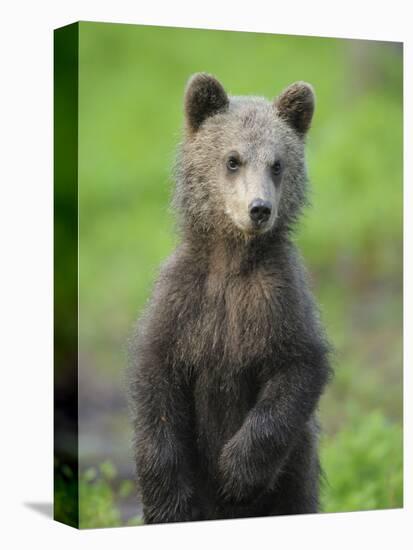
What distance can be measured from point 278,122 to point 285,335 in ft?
4.61

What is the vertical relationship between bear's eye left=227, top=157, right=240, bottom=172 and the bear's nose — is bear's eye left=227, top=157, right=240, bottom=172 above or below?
above

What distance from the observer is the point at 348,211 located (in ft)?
44.7

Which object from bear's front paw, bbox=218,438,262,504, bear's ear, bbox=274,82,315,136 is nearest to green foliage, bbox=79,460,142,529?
bear's front paw, bbox=218,438,262,504

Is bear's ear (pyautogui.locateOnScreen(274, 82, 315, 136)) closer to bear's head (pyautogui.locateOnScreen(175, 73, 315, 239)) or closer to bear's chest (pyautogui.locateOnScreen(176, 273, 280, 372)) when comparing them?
bear's head (pyautogui.locateOnScreen(175, 73, 315, 239))

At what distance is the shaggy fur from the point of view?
7.22m

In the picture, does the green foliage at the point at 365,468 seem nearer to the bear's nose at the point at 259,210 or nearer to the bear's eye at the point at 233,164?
the bear's nose at the point at 259,210

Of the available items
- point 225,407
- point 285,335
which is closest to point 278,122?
point 285,335

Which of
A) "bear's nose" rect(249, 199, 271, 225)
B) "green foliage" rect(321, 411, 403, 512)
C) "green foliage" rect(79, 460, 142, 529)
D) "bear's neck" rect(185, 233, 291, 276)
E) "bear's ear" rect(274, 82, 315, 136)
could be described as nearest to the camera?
"bear's nose" rect(249, 199, 271, 225)

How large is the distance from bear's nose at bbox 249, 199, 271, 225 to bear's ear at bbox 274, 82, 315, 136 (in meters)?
0.82

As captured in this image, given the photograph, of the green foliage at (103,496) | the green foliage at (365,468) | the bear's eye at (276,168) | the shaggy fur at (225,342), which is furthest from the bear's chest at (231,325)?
the green foliage at (365,468)

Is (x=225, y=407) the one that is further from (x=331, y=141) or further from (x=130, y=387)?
(x=331, y=141)

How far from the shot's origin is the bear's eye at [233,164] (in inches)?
287

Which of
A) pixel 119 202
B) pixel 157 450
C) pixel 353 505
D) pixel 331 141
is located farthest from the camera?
pixel 119 202

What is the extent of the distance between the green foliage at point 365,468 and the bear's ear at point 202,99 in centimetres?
319
